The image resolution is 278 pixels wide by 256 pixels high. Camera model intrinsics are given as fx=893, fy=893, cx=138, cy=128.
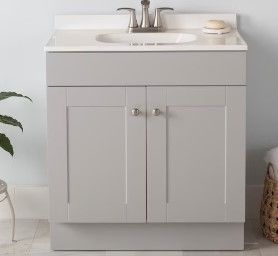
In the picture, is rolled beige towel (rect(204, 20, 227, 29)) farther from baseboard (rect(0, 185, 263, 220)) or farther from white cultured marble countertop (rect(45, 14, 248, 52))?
baseboard (rect(0, 185, 263, 220))

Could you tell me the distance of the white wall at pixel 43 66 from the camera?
158 inches

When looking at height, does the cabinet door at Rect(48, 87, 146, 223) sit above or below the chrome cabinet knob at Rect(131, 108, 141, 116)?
below

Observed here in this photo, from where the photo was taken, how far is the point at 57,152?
3.66 m

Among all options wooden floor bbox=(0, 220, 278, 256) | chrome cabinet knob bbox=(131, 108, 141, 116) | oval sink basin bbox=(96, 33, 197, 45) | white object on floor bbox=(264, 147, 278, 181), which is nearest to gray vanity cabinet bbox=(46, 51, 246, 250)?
chrome cabinet knob bbox=(131, 108, 141, 116)

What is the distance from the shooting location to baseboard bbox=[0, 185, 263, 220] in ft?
13.7

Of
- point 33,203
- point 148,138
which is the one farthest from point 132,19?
point 33,203

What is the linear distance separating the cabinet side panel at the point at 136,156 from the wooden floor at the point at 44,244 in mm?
214

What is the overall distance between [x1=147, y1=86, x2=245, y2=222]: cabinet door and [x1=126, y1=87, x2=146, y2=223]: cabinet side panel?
1.0 inches

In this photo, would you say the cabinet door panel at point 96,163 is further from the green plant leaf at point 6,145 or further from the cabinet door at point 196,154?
the green plant leaf at point 6,145

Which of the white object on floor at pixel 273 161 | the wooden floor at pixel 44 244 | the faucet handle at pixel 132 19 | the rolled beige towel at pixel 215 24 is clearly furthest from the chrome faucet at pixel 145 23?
the wooden floor at pixel 44 244

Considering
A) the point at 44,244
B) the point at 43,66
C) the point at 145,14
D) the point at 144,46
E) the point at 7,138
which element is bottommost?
the point at 44,244

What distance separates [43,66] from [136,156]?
0.71 m

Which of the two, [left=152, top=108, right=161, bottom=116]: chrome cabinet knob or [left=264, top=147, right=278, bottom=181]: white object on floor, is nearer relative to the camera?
[left=152, top=108, right=161, bottom=116]: chrome cabinet knob

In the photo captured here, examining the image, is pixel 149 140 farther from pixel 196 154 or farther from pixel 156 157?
pixel 196 154
